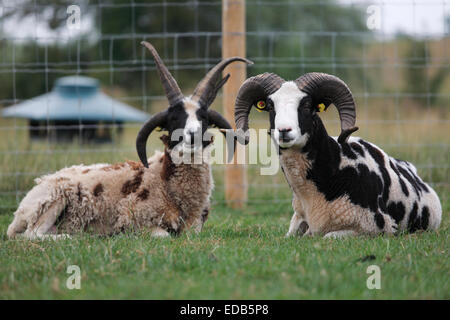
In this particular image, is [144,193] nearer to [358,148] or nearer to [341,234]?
[341,234]

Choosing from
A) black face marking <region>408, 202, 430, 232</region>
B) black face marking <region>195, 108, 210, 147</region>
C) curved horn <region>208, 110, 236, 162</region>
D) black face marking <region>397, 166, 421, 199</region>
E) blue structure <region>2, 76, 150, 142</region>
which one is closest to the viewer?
black face marking <region>195, 108, 210, 147</region>

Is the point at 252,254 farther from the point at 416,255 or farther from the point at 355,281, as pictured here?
the point at 416,255

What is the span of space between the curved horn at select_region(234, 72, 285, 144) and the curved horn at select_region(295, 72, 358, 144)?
24 cm

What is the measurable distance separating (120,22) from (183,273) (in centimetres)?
2932

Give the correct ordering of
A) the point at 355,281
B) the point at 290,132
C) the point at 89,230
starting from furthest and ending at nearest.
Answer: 1. the point at 89,230
2. the point at 290,132
3. the point at 355,281

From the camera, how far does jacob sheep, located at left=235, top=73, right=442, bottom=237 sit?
580 cm

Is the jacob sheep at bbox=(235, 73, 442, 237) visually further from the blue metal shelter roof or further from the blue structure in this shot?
the blue metal shelter roof

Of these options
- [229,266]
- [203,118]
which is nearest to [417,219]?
[203,118]

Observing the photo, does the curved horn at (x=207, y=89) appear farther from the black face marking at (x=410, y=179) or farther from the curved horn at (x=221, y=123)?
the black face marking at (x=410, y=179)

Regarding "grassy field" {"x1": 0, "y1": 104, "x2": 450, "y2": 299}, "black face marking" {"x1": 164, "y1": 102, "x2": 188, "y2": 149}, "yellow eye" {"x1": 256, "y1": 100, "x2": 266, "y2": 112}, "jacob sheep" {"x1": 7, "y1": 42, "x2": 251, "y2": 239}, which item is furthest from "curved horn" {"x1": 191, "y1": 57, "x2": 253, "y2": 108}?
"grassy field" {"x1": 0, "y1": 104, "x2": 450, "y2": 299}

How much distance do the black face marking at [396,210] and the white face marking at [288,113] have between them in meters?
1.17

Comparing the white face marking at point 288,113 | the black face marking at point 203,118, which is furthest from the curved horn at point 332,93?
the black face marking at point 203,118
